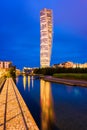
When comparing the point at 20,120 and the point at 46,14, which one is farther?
the point at 46,14

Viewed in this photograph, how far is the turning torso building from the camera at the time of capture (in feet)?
387

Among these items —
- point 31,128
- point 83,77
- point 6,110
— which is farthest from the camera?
point 83,77

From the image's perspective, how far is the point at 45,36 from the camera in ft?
391

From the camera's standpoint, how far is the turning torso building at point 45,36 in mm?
118000

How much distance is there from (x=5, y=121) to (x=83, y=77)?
76.5 ft

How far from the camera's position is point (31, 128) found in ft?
20.6

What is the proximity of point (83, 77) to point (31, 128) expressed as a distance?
2374 centimetres

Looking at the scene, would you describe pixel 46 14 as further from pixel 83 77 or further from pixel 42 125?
pixel 42 125

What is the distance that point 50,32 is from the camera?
122 metres

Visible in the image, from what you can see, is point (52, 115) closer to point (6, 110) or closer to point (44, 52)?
point (6, 110)

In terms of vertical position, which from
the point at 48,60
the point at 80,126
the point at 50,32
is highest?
the point at 50,32

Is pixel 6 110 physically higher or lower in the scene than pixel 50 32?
lower

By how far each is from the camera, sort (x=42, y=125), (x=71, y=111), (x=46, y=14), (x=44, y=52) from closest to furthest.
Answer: (x=42, y=125) < (x=71, y=111) < (x=44, y=52) < (x=46, y=14)

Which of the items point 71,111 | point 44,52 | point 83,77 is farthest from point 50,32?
point 71,111
